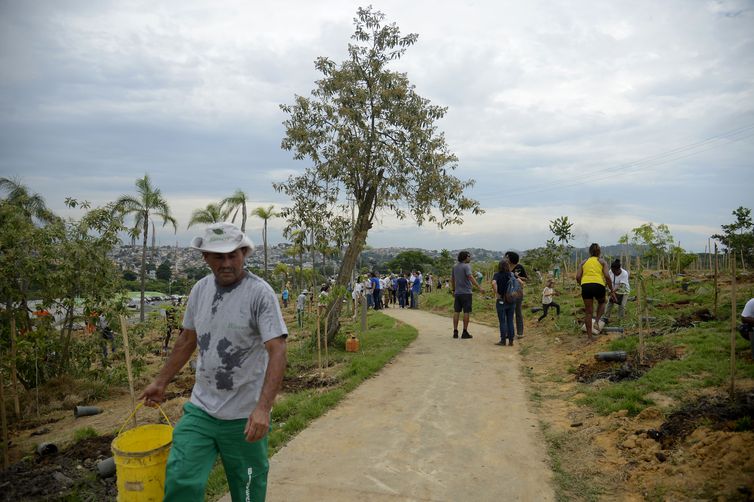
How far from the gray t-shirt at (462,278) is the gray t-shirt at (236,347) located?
7.83 metres

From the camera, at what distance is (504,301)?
1023cm

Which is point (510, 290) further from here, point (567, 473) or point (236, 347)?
point (236, 347)

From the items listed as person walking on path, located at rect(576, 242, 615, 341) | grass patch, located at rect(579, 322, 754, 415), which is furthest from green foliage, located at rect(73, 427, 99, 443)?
person walking on path, located at rect(576, 242, 615, 341)

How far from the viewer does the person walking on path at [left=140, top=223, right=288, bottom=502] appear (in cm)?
275

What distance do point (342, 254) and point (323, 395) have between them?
489 centimetres

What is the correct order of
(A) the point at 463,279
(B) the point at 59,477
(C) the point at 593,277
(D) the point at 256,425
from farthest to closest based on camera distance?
(A) the point at 463,279 → (C) the point at 593,277 → (B) the point at 59,477 → (D) the point at 256,425

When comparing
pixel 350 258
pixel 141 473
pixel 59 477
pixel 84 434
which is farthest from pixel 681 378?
pixel 84 434

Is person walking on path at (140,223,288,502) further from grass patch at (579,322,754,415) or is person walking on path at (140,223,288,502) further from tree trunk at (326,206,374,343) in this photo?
tree trunk at (326,206,374,343)

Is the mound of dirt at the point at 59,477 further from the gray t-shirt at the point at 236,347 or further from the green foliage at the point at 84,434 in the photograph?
the gray t-shirt at the point at 236,347

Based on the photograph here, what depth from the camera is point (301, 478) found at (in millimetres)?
4137

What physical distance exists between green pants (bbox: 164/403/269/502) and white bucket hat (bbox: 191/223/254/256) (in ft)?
3.11

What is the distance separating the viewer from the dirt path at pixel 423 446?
12.8 feet

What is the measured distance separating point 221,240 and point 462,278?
26.4 feet

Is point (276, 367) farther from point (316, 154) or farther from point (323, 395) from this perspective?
point (316, 154)
